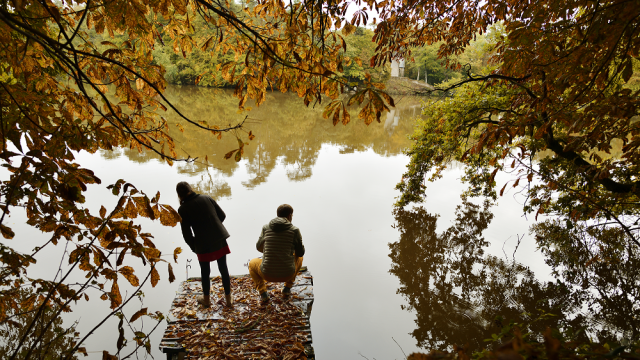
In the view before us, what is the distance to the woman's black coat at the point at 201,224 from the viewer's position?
3344 millimetres

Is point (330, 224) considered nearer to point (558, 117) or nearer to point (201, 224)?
point (201, 224)

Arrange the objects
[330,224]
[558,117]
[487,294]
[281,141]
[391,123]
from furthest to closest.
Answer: [391,123], [281,141], [330,224], [487,294], [558,117]

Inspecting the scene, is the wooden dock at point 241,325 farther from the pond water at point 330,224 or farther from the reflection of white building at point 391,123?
the reflection of white building at point 391,123

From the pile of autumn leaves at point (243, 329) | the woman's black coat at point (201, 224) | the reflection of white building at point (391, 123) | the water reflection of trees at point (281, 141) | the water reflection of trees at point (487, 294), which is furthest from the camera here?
the reflection of white building at point (391, 123)

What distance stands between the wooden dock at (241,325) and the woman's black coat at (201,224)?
82 centimetres

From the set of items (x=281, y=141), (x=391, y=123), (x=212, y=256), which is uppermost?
(x=391, y=123)

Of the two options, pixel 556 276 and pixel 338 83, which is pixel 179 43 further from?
pixel 556 276

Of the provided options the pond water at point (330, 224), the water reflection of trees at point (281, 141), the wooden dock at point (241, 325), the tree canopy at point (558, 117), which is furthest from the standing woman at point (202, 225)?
the water reflection of trees at point (281, 141)

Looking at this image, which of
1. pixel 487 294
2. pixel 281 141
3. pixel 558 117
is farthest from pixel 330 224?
pixel 281 141

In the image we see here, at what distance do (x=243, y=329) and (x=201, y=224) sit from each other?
122cm

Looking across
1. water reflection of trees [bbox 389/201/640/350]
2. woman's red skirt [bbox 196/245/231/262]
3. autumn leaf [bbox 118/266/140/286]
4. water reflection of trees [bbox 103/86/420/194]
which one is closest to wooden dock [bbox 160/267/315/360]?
woman's red skirt [bbox 196/245/231/262]

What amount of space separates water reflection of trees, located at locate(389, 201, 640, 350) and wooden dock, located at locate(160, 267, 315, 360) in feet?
5.15

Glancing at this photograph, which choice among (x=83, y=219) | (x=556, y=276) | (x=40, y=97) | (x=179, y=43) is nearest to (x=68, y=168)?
(x=83, y=219)

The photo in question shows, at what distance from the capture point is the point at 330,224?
22.0 ft
